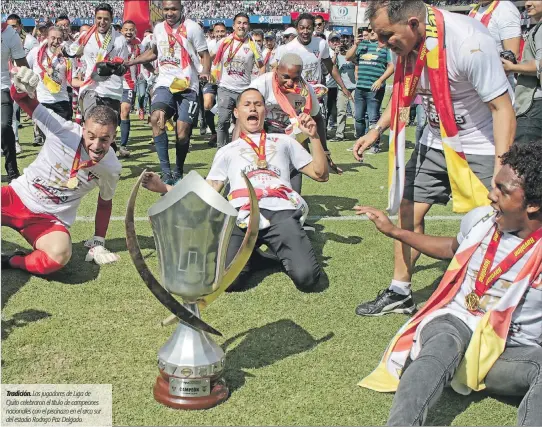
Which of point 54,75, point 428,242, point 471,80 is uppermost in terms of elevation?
point 471,80

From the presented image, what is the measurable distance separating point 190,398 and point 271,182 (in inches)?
91.6

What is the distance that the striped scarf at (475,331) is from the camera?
310cm

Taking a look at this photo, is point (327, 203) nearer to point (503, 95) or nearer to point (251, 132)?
point (251, 132)

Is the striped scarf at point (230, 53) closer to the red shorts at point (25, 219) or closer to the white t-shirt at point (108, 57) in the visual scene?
the white t-shirt at point (108, 57)

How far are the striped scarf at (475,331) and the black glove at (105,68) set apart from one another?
6416mm

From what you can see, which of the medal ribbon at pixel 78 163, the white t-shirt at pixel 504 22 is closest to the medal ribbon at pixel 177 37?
the white t-shirt at pixel 504 22

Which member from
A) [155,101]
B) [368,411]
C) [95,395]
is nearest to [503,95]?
[368,411]

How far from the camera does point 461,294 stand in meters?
3.34

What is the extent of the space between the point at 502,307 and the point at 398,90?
1478mm

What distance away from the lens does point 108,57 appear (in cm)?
949

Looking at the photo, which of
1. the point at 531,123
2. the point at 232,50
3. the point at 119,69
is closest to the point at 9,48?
the point at 119,69

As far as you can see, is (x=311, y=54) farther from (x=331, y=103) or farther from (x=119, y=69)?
(x=331, y=103)

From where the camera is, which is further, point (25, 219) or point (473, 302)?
point (25, 219)

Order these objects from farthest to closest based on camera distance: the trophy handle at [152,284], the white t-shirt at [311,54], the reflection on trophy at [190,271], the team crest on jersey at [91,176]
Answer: the white t-shirt at [311,54] < the team crest on jersey at [91,176] < the trophy handle at [152,284] < the reflection on trophy at [190,271]
